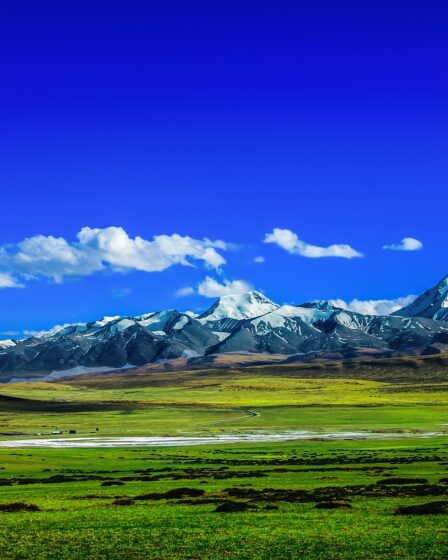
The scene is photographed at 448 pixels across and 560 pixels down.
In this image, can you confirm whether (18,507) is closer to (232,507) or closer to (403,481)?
(232,507)

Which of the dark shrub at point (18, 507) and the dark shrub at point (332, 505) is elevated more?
the dark shrub at point (18, 507)

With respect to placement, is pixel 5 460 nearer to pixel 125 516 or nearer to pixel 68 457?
pixel 68 457

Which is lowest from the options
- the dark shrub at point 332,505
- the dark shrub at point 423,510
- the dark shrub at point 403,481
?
the dark shrub at point 403,481

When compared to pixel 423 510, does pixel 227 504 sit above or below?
above

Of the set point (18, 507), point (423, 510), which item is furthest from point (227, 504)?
point (18, 507)

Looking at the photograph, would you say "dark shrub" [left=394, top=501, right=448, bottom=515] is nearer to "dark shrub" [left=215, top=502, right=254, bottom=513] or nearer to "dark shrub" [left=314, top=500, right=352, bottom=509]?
"dark shrub" [left=314, top=500, right=352, bottom=509]

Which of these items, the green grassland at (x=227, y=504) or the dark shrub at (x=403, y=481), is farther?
the dark shrub at (x=403, y=481)

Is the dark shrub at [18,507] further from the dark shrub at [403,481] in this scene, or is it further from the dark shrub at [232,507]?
the dark shrub at [403,481]

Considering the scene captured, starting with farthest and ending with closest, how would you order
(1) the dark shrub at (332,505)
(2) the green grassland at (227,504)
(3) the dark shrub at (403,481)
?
(3) the dark shrub at (403,481)
(1) the dark shrub at (332,505)
(2) the green grassland at (227,504)

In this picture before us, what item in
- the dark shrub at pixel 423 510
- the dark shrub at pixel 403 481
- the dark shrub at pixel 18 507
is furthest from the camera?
the dark shrub at pixel 403 481

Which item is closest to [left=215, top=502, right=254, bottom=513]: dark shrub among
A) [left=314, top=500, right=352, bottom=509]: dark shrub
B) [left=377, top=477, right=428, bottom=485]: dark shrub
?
[left=314, top=500, right=352, bottom=509]: dark shrub

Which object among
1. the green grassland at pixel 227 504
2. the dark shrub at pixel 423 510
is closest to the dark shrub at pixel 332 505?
the green grassland at pixel 227 504

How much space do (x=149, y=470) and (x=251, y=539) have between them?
49.5 meters

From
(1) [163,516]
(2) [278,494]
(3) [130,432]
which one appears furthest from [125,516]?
(3) [130,432]
